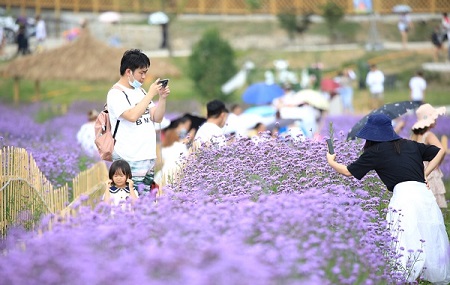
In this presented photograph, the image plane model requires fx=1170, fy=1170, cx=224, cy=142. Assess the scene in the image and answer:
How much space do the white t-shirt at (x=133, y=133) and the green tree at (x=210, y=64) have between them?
22519mm

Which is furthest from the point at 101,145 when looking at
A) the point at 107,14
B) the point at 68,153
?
the point at 107,14

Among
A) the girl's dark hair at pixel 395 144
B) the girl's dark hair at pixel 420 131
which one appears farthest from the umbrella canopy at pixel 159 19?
the girl's dark hair at pixel 395 144

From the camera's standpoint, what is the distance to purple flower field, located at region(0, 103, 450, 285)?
15.6 ft

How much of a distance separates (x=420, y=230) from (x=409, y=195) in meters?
0.29

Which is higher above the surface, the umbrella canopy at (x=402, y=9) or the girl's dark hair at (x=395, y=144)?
the umbrella canopy at (x=402, y=9)

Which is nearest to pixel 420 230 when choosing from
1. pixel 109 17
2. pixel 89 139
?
pixel 89 139

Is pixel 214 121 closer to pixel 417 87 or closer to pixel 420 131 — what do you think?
pixel 420 131

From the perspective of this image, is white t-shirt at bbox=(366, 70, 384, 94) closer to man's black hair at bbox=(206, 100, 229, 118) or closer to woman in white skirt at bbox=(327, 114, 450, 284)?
man's black hair at bbox=(206, 100, 229, 118)

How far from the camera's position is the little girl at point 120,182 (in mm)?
8320

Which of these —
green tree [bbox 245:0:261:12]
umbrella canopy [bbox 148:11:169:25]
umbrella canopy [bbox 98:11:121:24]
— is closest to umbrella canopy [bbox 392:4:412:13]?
green tree [bbox 245:0:261:12]

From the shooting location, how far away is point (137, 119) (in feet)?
27.7

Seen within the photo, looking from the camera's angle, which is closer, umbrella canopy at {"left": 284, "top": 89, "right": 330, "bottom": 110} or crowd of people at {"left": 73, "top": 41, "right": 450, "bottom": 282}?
crowd of people at {"left": 73, "top": 41, "right": 450, "bottom": 282}

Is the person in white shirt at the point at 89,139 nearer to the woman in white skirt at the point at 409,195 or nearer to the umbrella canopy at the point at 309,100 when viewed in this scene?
A: the umbrella canopy at the point at 309,100

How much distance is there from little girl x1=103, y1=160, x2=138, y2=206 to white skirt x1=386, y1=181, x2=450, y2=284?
1.85 meters
